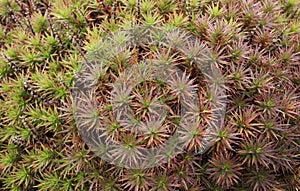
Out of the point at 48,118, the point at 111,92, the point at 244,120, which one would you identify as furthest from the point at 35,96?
the point at 244,120

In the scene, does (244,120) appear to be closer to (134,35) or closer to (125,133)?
(125,133)

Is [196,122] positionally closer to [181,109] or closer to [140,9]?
[181,109]

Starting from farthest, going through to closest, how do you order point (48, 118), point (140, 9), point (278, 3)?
point (278, 3) < point (140, 9) < point (48, 118)

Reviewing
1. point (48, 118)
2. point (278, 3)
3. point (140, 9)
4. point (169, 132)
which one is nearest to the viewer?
point (169, 132)

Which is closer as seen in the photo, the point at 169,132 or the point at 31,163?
the point at 169,132

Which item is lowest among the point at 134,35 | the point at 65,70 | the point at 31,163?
the point at 31,163

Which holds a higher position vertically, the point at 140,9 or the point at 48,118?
the point at 140,9
